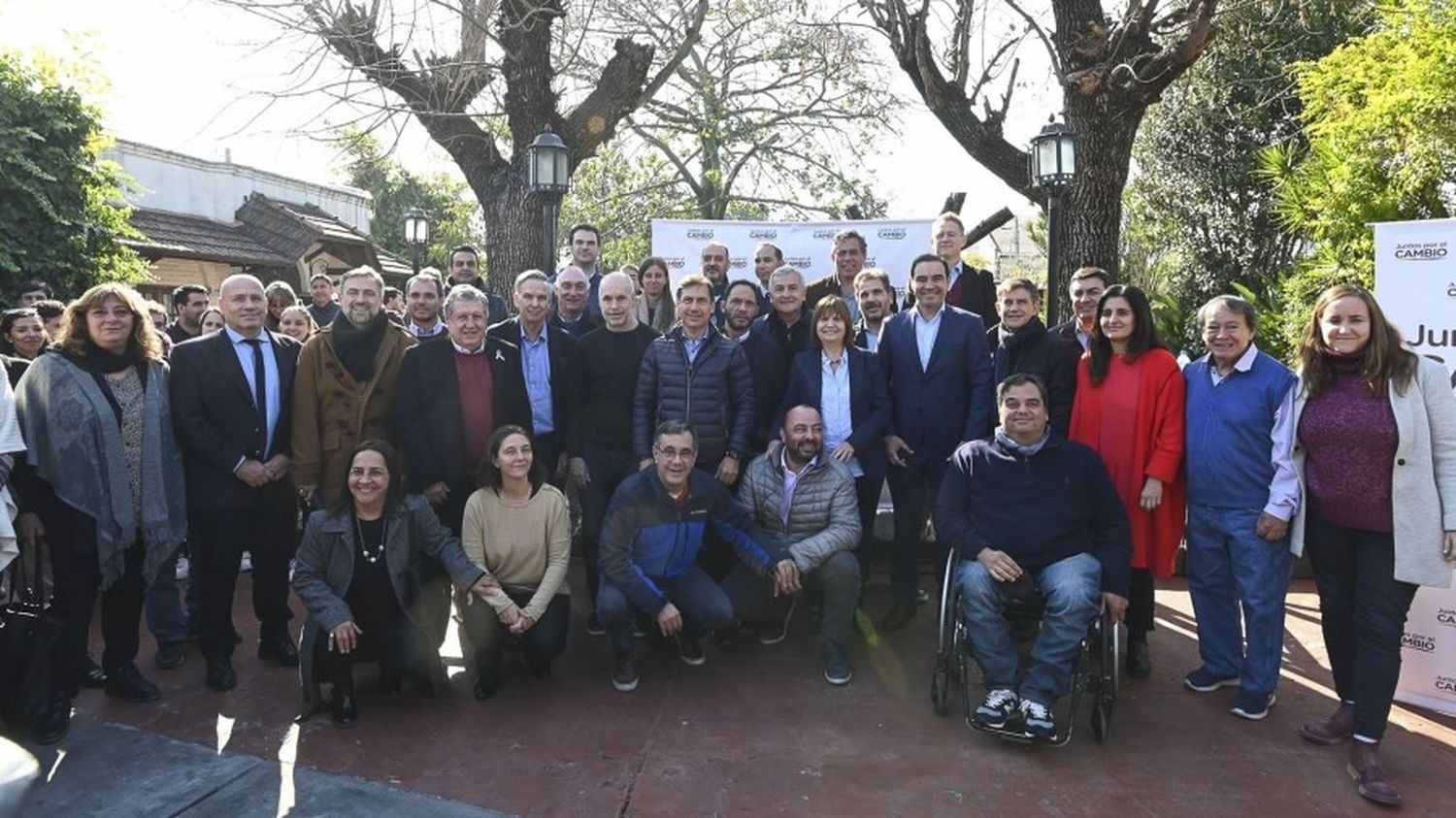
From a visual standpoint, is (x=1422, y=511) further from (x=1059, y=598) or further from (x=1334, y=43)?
(x=1334, y=43)

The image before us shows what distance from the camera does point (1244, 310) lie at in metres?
3.74

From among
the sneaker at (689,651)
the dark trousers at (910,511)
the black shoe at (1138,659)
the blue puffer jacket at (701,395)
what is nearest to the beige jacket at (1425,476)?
the black shoe at (1138,659)

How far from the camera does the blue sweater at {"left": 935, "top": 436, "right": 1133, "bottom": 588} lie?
3688mm

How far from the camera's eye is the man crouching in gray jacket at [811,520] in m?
4.20

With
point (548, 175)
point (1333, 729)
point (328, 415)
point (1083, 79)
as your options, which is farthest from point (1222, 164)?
point (328, 415)

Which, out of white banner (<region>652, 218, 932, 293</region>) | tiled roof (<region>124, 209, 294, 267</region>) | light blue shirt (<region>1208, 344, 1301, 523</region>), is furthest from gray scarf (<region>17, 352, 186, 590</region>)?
tiled roof (<region>124, 209, 294, 267</region>)

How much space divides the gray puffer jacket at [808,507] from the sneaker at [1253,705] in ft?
5.59

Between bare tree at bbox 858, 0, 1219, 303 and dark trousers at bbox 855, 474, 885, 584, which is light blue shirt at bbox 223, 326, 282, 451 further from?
bare tree at bbox 858, 0, 1219, 303

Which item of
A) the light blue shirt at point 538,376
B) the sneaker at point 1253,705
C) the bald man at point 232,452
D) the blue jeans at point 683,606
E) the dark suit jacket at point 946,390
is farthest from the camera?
the light blue shirt at point 538,376

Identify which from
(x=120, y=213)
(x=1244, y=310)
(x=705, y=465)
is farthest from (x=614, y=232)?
(x=1244, y=310)

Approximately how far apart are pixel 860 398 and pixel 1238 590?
5.96 ft

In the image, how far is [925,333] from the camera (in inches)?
183

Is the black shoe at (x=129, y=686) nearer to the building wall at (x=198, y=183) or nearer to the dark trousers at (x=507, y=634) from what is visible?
the dark trousers at (x=507, y=634)

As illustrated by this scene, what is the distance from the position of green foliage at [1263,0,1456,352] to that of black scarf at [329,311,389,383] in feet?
20.9
